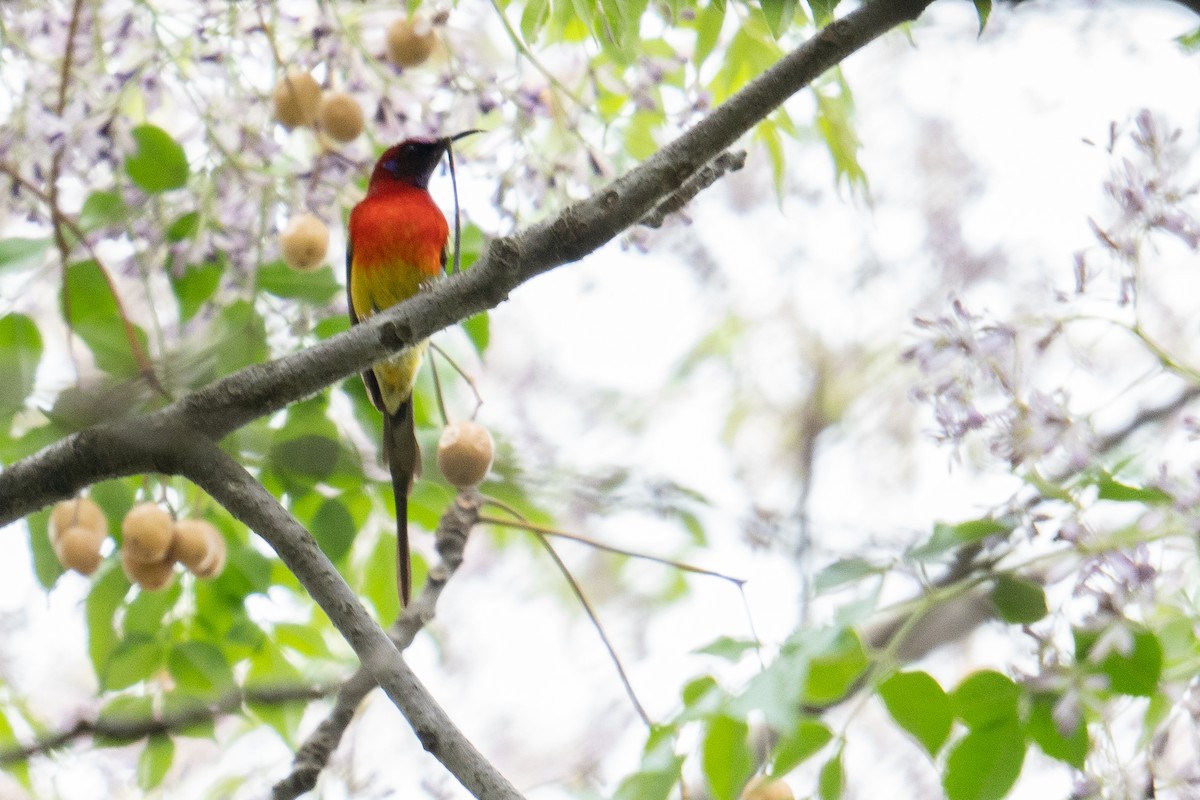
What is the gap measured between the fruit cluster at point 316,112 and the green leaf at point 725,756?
978 mm

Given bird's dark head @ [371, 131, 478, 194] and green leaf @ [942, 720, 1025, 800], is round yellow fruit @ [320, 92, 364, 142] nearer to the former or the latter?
bird's dark head @ [371, 131, 478, 194]

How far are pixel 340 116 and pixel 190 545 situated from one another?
0.74 metres

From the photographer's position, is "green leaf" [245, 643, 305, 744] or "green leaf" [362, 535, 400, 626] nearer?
"green leaf" [245, 643, 305, 744]

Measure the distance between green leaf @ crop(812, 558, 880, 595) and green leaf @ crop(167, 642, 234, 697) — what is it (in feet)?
2.93

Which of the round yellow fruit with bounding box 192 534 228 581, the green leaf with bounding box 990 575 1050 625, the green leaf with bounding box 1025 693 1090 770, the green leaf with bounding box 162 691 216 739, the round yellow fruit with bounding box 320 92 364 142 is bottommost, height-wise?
the green leaf with bounding box 1025 693 1090 770

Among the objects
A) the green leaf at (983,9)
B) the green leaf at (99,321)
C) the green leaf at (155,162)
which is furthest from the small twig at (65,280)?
the green leaf at (983,9)

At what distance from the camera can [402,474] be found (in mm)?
2086

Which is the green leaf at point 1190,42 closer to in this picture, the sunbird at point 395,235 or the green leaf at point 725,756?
the green leaf at point 725,756

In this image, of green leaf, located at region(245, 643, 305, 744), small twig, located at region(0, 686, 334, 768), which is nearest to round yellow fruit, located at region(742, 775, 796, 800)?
small twig, located at region(0, 686, 334, 768)

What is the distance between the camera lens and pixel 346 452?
1906 mm

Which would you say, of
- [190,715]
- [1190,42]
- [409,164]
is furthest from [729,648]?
[409,164]

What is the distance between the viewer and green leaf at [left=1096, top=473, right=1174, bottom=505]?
4.68ft

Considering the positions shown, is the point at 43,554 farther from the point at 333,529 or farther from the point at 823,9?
the point at 823,9

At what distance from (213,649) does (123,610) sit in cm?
28
